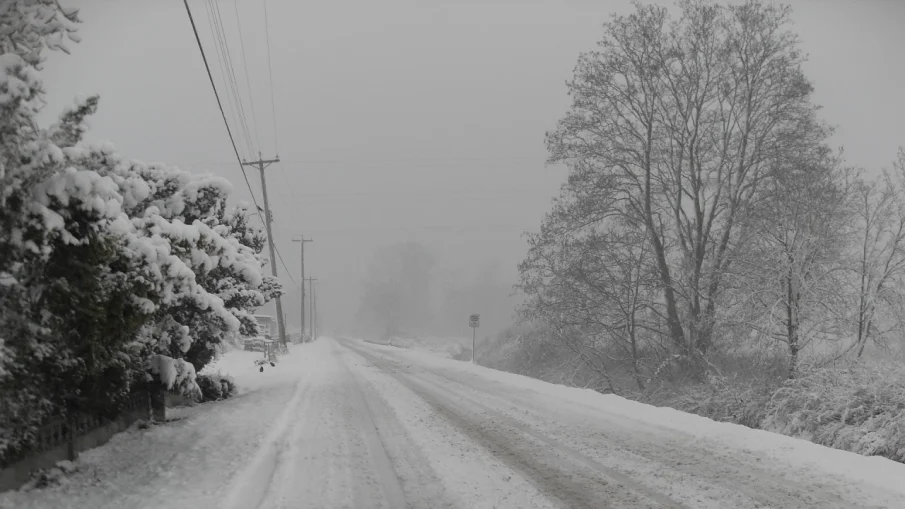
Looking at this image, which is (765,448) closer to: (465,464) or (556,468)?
(556,468)

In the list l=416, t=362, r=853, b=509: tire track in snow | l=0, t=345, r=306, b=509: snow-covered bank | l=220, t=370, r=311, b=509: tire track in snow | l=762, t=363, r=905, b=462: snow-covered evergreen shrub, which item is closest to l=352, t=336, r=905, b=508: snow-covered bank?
l=416, t=362, r=853, b=509: tire track in snow

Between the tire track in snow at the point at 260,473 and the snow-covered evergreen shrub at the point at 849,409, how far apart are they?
25.2 ft

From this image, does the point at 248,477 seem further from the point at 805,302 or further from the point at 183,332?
the point at 805,302

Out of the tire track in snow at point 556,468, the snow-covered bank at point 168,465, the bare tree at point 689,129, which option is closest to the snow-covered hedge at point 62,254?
the snow-covered bank at point 168,465

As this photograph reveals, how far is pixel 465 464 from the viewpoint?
593 centimetres

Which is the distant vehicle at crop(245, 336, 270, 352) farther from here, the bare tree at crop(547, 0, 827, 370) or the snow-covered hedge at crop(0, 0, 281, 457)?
the snow-covered hedge at crop(0, 0, 281, 457)

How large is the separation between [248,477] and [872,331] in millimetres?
12400

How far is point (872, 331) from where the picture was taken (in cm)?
1152

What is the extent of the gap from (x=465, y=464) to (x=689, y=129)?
1469 cm

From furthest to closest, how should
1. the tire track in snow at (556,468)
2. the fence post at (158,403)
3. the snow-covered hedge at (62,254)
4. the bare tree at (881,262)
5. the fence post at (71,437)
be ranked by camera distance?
the bare tree at (881,262)
the fence post at (158,403)
the fence post at (71,437)
the tire track in snow at (556,468)
the snow-covered hedge at (62,254)

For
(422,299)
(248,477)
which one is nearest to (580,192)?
(248,477)

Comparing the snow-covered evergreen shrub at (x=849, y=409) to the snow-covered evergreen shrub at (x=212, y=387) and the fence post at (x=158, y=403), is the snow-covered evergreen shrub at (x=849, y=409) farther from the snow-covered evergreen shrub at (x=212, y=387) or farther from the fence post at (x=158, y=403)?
the snow-covered evergreen shrub at (x=212, y=387)

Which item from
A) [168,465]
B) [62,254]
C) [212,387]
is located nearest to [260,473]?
[168,465]

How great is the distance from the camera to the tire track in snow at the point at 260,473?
4.74 m
